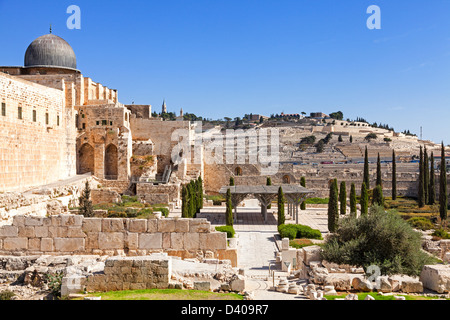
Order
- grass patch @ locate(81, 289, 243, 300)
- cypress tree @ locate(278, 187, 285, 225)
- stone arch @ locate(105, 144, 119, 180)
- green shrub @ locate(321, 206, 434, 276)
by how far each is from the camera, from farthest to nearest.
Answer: stone arch @ locate(105, 144, 119, 180)
cypress tree @ locate(278, 187, 285, 225)
green shrub @ locate(321, 206, 434, 276)
grass patch @ locate(81, 289, 243, 300)

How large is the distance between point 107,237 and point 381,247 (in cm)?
564

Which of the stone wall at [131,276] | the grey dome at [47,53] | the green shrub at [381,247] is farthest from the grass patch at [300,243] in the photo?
the grey dome at [47,53]

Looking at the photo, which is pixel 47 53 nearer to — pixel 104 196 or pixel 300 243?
pixel 104 196

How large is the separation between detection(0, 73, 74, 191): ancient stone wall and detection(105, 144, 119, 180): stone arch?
3.31 m

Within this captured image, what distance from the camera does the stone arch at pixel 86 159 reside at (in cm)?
3155

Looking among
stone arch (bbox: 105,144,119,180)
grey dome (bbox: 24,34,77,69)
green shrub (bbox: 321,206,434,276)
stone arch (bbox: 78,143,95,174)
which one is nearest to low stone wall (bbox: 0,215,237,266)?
green shrub (bbox: 321,206,434,276)

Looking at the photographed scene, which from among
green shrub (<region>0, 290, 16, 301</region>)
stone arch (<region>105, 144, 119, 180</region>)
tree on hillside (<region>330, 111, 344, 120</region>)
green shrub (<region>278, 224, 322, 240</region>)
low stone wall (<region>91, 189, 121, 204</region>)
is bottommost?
green shrub (<region>278, 224, 322, 240</region>)

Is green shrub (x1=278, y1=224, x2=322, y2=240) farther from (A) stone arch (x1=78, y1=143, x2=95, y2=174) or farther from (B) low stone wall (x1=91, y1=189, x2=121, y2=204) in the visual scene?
(A) stone arch (x1=78, y1=143, x2=95, y2=174)

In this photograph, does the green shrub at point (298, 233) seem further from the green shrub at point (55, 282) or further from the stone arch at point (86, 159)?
the stone arch at point (86, 159)

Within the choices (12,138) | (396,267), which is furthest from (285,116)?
(396,267)

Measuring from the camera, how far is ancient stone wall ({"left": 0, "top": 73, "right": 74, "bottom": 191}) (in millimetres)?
20906

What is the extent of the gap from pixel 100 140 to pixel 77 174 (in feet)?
9.70
